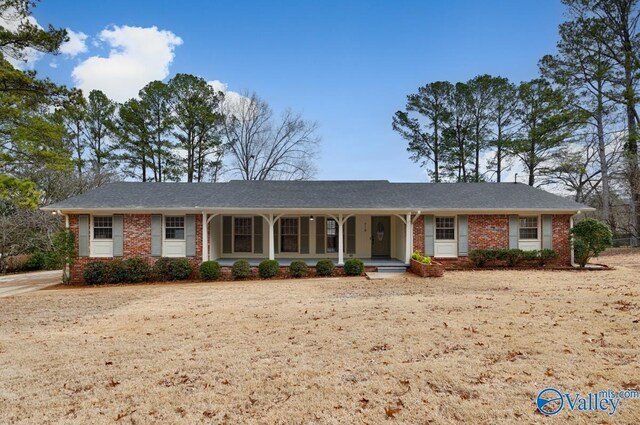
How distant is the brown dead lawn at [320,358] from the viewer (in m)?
3.26

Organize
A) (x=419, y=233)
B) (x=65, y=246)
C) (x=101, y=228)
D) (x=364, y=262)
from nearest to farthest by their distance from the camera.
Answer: (x=65, y=246) → (x=101, y=228) → (x=364, y=262) → (x=419, y=233)

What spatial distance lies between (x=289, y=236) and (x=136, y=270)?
6057mm

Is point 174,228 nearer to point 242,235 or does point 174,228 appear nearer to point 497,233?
point 242,235

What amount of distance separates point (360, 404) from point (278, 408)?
78 cm

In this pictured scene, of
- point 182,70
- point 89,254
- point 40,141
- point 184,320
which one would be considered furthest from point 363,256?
point 182,70

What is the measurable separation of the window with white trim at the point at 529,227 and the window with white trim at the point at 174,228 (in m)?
13.4

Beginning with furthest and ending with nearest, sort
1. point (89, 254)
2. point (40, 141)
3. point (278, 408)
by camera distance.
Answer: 1. point (89, 254)
2. point (40, 141)
3. point (278, 408)

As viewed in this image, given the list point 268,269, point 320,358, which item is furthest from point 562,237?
point 320,358

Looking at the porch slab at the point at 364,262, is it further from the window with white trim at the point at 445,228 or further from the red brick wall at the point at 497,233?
the window with white trim at the point at 445,228

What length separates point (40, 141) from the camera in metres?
12.1

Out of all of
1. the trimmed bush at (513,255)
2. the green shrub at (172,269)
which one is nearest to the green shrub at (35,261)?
the green shrub at (172,269)

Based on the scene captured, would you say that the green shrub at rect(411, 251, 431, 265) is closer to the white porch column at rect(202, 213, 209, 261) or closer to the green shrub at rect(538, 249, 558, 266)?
the green shrub at rect(538, 249, 558, 266)

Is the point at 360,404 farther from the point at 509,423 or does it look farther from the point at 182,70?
the point at 182,70

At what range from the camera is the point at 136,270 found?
1252 cm
